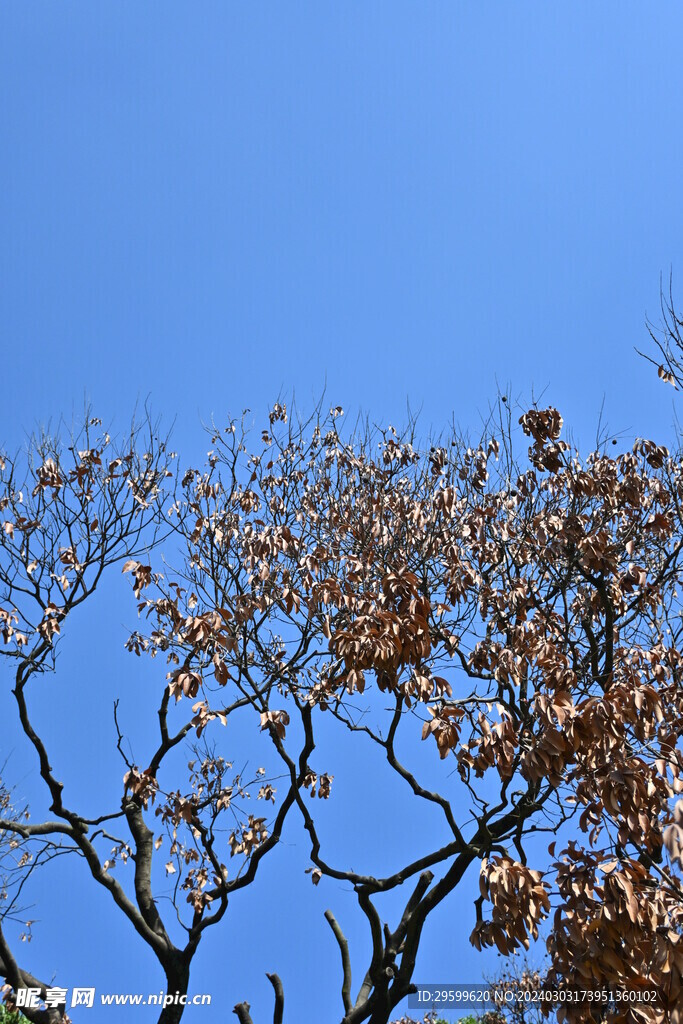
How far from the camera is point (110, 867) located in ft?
28.4

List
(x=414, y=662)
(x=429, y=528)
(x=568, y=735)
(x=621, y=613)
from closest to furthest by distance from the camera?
(x=568, y=735) → (x=414, y=662) → (x=621, y=613) → (x=429, y=528)

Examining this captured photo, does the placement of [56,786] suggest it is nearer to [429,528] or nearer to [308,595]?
[308,595]

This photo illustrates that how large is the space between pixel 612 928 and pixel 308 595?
388cm

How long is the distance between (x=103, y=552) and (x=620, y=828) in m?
6.93

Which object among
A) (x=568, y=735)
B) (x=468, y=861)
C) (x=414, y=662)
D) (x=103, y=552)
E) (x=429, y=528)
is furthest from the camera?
(x=103, y=552)

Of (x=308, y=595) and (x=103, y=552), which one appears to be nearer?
(x=308, y=595)

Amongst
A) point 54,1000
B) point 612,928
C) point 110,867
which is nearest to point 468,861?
point 612,928

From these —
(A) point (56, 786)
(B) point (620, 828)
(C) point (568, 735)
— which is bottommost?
(B) point (620, 828)

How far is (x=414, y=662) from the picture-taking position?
222 inches

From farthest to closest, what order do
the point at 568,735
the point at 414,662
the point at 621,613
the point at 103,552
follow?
the point at 103,552, the point at 621,613, the point at 414,662, the point at 568,735

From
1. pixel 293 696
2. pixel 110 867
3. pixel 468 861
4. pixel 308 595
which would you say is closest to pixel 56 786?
pixel 110 867

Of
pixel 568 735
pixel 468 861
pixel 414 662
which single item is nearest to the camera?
pixel 568 735

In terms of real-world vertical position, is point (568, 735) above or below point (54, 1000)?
above

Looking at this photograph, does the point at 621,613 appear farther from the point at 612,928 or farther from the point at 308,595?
the point at 612,928
